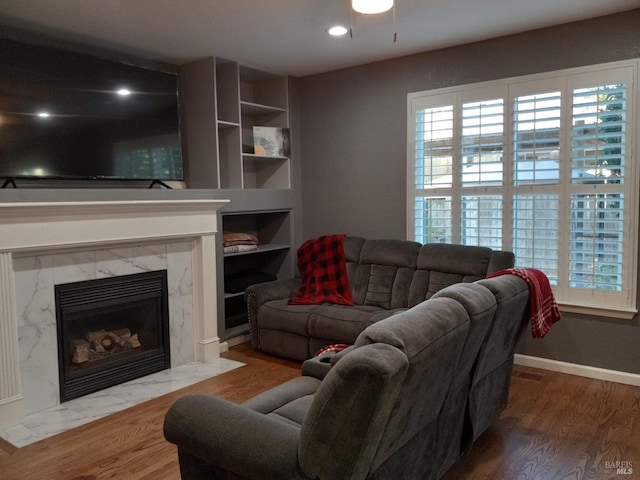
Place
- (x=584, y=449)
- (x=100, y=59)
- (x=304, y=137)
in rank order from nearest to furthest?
(x=584, y=449)
(x=100, y=59)
(x=304, y=137)

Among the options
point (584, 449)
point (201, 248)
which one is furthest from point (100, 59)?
point (584, 449)

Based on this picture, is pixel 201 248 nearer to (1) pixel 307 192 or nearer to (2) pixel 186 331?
(2) pixel 186 331

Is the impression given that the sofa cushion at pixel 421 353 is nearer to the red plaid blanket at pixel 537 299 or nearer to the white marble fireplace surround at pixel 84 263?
the red plaid blanket at pixel 537 299

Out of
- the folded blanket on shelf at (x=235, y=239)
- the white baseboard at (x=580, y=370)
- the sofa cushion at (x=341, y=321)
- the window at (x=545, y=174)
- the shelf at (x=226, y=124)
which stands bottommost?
the white baseboard at (x=580, y=370)

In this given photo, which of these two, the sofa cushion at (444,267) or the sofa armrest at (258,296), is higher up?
the sofa cushion at (444,267)

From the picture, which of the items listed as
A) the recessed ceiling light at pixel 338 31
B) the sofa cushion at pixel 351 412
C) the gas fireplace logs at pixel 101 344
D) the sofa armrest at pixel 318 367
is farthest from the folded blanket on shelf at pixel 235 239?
the sofa cushion at pixel 351 412

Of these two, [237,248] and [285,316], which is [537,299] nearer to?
[285,316]

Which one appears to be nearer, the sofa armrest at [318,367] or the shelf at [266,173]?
the sofa armrest at [318,367]

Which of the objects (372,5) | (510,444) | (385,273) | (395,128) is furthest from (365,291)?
(372,5)

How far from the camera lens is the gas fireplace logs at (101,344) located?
353 cm

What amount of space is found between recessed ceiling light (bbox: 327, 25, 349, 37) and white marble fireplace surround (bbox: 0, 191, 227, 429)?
1.54 metres

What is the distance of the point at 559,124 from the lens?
3.65m

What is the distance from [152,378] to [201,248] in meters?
1.05

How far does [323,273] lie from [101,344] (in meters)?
1.82
